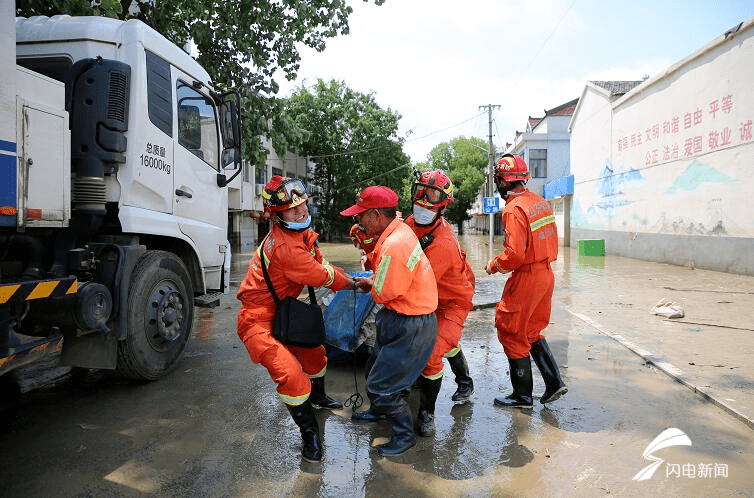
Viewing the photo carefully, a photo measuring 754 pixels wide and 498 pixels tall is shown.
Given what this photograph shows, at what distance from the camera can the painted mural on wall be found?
516 inches

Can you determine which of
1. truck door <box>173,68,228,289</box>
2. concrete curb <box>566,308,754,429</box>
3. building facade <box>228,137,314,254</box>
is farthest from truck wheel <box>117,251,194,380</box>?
building facade <box>228,137,314,254</box>

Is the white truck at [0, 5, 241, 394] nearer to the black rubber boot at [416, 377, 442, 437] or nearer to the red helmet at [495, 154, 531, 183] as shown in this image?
the black rubber boot at [416, 377, 442, 437]

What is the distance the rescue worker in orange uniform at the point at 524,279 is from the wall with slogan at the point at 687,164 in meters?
11.5

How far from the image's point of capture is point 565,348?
6051 millimetres

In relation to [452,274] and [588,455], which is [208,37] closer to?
[452,274]

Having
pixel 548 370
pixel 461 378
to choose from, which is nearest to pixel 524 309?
pixel 548 370

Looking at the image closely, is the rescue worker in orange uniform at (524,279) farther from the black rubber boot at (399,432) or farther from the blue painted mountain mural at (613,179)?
the blue painted mountain mural at (613,179)

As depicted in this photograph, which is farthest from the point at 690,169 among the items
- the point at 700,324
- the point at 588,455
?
the point at 588,455

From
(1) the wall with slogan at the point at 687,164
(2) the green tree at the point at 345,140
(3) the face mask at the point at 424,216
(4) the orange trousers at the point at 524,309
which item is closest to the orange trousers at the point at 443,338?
(4) the orange trousers at the point at 524,309

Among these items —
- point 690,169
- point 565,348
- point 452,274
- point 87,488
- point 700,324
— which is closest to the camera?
point 87,488

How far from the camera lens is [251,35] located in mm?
10164

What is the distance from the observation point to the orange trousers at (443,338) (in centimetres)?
365

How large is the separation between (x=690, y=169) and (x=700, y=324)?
10145 mm

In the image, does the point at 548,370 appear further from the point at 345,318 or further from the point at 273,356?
the point at 273,356
